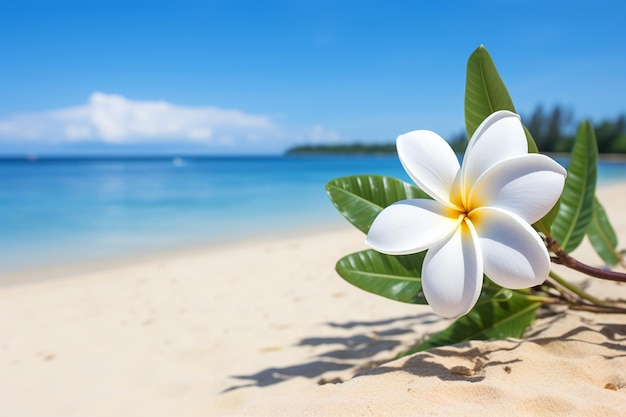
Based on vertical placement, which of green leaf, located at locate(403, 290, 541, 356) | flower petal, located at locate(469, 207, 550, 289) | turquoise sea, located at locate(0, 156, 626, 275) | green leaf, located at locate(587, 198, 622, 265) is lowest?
turquoise sea, located at locate(0, 156, 626, 275)

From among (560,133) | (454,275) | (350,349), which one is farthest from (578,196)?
(560,133)

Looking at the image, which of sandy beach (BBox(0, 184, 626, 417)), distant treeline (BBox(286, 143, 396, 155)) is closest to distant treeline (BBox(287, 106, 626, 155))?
distant treeline (BBox(286, 143, 396, 155))

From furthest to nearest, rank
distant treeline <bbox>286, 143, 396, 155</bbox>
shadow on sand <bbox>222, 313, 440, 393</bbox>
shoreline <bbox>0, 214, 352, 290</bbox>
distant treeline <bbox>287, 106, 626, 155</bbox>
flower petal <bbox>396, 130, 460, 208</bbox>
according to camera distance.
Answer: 1. distant treeline <bbox>286, 143, 396, 155</bbox>
2. distant treeline <bbox>287, 106, 626, 155</bbox>
3. shoreline <bbox>0, 214, 352, 290</bbox>
4. shadow on sand <bbox>222, 313, 440, 393</bbox>
5. flower petal <bbox>396, 130, 460, 208</bbox>

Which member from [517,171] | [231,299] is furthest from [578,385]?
[231,299]

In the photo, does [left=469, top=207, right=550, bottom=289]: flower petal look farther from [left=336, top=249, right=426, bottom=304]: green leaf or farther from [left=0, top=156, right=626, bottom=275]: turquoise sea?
[left=0, top=156, right=626, bottom=275]: turquoise sea

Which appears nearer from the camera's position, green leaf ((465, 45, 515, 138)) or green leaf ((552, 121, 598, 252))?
green leaf ((465, 45, 515, 138))

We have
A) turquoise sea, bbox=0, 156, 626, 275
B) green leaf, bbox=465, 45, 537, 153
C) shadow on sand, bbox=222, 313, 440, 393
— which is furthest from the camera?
turquoise sea, bbox=0, 156, 626, 275

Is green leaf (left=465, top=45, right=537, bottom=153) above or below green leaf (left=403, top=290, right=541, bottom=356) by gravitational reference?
above

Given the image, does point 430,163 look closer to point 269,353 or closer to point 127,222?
point 269,353
